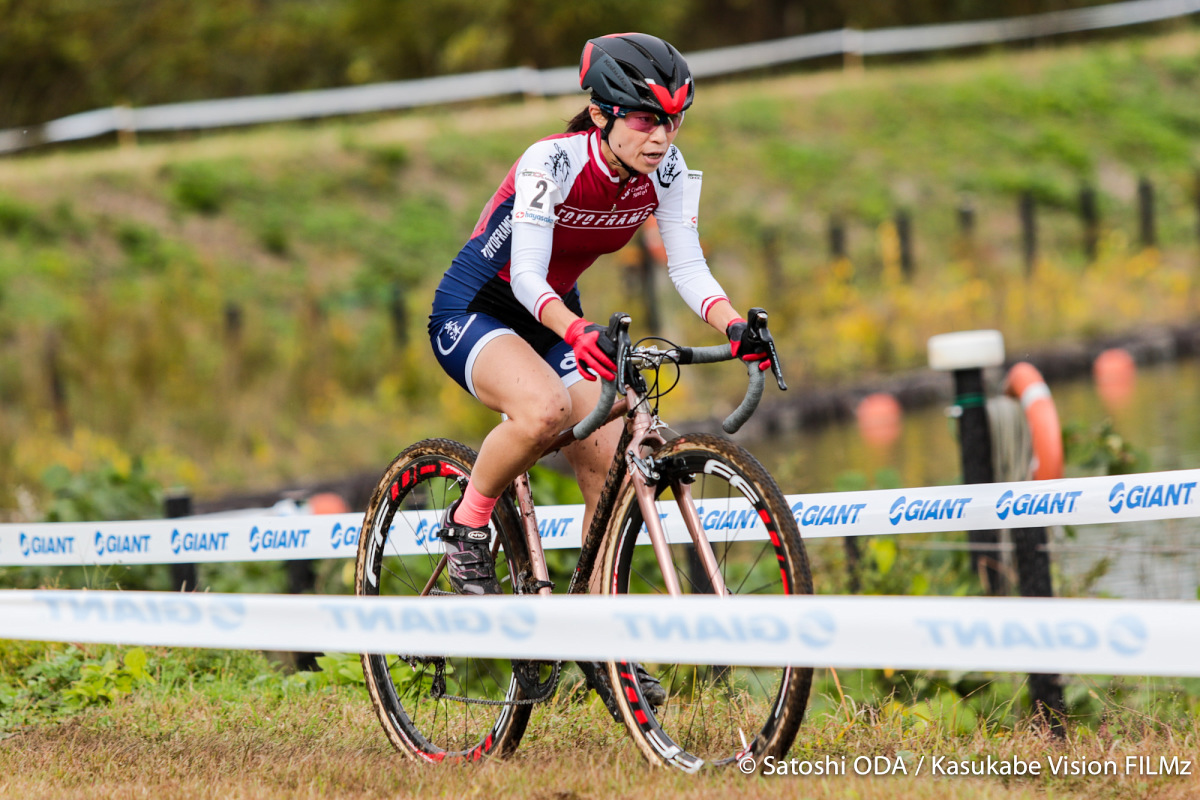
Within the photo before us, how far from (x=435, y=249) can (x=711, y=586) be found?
59.2 ft

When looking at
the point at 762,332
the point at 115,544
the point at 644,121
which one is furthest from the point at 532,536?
the point at 115,544

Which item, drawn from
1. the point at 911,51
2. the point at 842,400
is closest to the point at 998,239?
the point at 842,400

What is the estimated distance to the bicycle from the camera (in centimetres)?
354

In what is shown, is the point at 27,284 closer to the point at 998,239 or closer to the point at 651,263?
the point at 651,263

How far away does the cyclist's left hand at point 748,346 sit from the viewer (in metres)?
3.66

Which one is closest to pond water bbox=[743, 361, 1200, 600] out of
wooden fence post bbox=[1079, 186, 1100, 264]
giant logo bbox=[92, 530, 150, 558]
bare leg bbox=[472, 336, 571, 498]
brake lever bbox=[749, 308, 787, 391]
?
brake lever bbox=[749, 308, 787, 391]

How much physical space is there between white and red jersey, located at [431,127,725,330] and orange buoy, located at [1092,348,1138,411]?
35.7ft

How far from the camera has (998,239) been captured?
22859 millimetres

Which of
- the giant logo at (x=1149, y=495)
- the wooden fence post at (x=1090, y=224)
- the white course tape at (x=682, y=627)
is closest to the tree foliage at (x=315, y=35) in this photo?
the wooden fence post at (x=1090, y=224)

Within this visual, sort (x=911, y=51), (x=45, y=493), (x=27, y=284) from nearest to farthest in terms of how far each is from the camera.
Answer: (x=45, y=493)
(x=27, y=284)
(x=911, y=51)

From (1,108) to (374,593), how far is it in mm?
29136

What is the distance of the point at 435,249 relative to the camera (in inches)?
832

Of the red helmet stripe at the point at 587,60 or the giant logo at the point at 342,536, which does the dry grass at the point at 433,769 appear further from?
the red helmet stripe at the point at 587,60

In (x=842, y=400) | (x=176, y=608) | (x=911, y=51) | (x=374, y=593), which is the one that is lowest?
(x=842, y=400)
